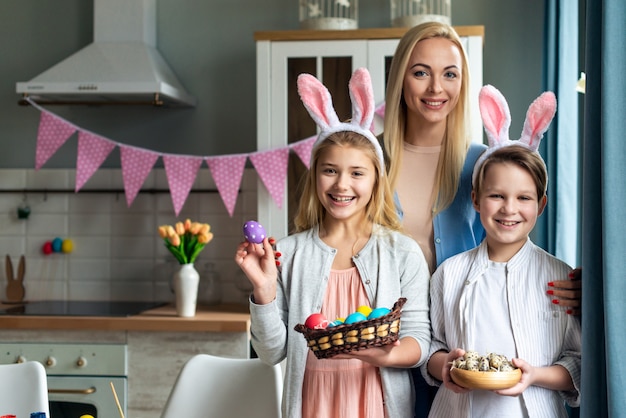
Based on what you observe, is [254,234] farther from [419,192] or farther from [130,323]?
[130,323]

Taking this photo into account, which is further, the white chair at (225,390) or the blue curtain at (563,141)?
the blue curtain at (563,141)

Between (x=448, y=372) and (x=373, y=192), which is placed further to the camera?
(x=373, y=192)

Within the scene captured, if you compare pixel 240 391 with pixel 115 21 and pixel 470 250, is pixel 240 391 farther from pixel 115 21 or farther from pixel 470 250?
pixel 115 21

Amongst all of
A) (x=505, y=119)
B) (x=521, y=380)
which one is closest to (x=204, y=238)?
(x=505, y=119)

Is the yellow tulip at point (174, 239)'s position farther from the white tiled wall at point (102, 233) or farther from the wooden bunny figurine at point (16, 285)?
the wooden bunny figurine at point (16, 285)

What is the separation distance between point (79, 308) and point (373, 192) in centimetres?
207

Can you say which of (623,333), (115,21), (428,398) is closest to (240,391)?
(428,398)

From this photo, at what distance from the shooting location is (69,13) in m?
3.98

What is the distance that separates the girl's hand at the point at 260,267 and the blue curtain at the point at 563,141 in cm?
137

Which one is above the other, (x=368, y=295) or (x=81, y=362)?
(x=368, y=295)

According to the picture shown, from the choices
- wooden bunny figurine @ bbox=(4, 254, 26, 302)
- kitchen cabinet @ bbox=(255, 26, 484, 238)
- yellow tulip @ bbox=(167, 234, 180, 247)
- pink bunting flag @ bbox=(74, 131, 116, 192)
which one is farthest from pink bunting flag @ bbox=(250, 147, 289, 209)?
wooden bunny figurine @ bbox=(4, 254, 26, 302)

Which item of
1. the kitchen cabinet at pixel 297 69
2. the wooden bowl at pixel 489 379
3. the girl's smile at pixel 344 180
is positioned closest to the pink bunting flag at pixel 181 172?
the kitchen cabinet at pixel 297 69

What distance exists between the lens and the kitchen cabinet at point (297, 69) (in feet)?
A: 10.9

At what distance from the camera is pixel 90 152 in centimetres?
364
